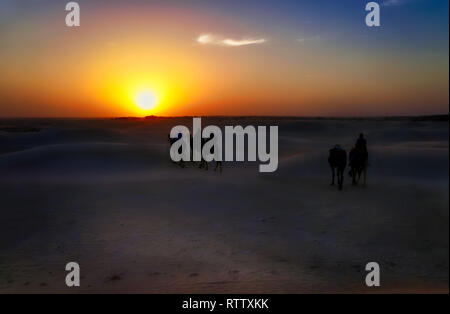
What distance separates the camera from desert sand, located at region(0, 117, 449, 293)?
6625mm

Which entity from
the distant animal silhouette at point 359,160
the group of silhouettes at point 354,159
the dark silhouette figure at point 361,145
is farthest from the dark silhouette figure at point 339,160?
the dark silhouette figure at point 361,145

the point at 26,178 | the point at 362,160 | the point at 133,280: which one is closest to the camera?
the point at 133,280

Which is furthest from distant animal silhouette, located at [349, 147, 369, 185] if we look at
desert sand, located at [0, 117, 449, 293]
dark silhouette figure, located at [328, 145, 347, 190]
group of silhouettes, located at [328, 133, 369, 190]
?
desert sand, located at [0, 117, 449, 293]

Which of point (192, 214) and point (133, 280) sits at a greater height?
point (192, 214)

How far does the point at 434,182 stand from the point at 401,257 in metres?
6.01

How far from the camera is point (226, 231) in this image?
9047mm

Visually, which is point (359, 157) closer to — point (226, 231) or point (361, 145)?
point (361, 145)

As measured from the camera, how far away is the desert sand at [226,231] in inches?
261

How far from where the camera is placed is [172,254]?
7676 mm

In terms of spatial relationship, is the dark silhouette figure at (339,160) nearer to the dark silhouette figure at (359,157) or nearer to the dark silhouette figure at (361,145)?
the dark silhouette figure at (359,157)

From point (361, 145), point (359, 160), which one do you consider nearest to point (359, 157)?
point (359, 160)
